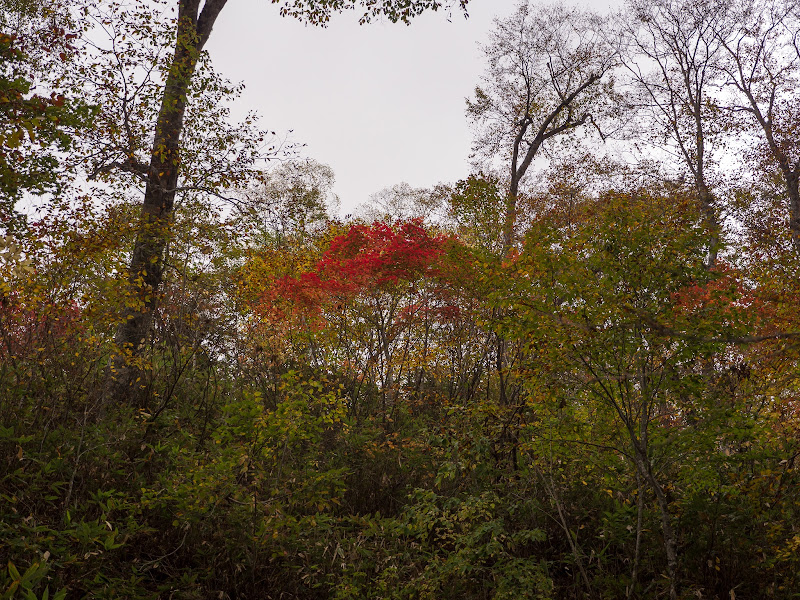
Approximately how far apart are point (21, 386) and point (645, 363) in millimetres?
6813

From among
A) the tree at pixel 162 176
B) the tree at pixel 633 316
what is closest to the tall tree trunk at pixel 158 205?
the tree at pixel 162 176

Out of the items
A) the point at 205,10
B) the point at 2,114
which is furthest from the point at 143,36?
the point at 2,114

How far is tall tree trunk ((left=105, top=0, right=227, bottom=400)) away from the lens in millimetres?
7523

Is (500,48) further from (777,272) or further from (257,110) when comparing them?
(777,272)

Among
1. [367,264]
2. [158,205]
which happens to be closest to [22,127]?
[158,205]

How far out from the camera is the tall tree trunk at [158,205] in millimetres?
7523

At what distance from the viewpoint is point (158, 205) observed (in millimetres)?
8453

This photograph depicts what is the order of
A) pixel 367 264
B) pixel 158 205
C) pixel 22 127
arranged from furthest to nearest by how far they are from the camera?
pixel 367 264 → pixel 158 205 → pixel 22 127

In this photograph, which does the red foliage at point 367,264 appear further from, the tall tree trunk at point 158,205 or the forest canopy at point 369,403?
the tall tree trunk at point 158,205

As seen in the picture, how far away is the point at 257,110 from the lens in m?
9.15

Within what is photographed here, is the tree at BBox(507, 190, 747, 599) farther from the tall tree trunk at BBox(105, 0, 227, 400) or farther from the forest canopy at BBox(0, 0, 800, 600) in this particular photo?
the tall tree trunk at BBox(105, 0, 227, 400)

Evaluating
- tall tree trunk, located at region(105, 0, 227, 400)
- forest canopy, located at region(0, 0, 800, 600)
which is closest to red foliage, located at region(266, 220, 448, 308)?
forest canopy, located at region(0, 0, 800, 600)

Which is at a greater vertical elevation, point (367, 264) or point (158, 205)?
point (158, 205)

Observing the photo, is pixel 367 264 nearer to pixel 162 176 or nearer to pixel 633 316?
pixel 162 176
